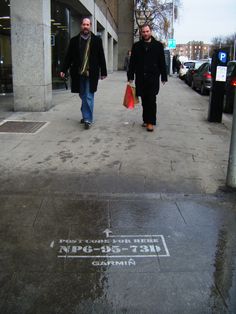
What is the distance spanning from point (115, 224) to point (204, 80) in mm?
14576

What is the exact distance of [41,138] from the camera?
7516mm

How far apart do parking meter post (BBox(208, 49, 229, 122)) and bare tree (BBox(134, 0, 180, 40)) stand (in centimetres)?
4095

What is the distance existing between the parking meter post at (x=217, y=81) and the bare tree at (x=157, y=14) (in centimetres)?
4095

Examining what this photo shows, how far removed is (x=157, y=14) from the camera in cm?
4997

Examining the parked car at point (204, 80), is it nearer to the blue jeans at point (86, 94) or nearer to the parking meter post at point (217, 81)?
the parking meter post at point (217, 81)

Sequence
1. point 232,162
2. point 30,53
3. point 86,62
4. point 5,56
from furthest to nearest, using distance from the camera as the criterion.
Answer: point 5,56, point 30,53, point 86,62, point 232,162

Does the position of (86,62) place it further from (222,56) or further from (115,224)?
(115,224)

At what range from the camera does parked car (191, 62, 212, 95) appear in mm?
17484

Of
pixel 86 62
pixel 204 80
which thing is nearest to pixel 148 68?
pixel 86 62

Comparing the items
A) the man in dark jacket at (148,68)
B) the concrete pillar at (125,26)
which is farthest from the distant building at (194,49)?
the man in dark jacket at (148,68)

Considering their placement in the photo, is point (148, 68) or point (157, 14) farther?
point (157, 14)

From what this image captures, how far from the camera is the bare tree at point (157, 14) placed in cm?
4900

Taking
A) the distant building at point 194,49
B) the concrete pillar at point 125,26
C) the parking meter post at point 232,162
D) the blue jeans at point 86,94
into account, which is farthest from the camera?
the distant building at point 194,49

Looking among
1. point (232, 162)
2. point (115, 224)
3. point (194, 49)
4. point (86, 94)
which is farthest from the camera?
point (194, 49)
